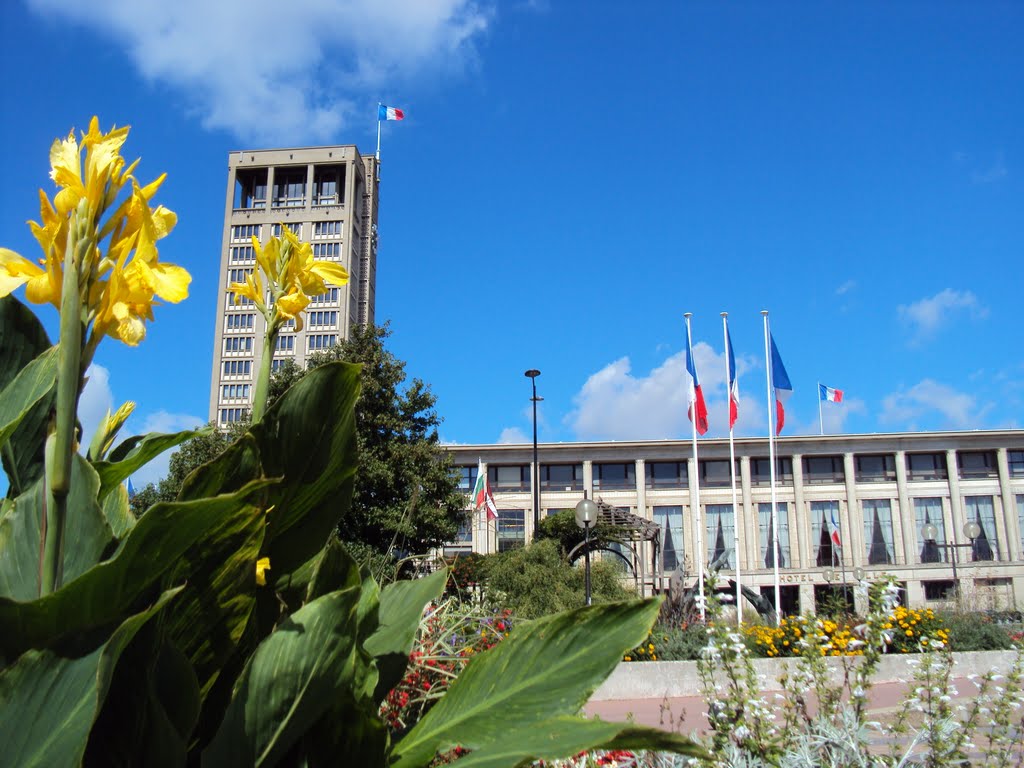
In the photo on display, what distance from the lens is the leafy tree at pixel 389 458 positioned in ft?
65.2

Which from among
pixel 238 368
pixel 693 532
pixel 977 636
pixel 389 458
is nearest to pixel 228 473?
pixel 977 636

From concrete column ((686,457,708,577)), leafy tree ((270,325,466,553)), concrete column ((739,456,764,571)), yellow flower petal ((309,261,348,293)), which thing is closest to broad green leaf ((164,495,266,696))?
yellow flower petal ((309,261,348,293))

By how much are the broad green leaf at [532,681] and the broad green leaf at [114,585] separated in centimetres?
52

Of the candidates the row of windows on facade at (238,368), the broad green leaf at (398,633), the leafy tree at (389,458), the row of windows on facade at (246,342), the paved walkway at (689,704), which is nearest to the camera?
the broad green leaf at (398,633)

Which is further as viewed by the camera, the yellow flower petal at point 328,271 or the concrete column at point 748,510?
the concrete column at point 748,510

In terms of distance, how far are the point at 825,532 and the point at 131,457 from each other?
154 ft

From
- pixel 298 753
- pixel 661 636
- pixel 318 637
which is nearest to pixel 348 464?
pixel 318 637

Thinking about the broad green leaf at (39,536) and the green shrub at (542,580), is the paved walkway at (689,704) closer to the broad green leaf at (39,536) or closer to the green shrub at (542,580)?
the green shrub at (542,580)

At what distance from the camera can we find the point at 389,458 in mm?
20391

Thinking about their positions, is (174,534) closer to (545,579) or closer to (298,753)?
(298,753)

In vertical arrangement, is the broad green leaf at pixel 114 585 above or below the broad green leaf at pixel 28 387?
below

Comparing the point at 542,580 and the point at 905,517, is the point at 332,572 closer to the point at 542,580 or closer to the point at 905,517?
the point at 542,580

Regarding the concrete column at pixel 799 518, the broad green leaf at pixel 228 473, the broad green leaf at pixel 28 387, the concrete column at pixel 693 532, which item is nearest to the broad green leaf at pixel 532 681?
the broad green leaf at pixel 228 473

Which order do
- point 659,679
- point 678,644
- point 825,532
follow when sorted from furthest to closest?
point 825,532 < point 678,644 < point 659,679
